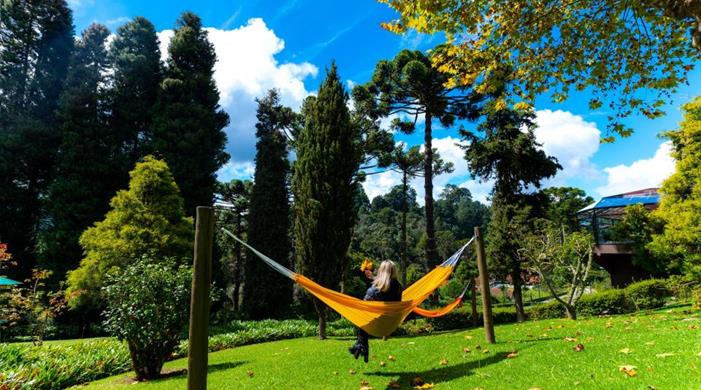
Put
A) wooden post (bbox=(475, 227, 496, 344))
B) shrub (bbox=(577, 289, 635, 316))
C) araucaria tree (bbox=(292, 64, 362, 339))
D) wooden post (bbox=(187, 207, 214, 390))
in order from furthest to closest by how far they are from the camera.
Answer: shrub (bbox=(577, 289, 635, 316)) < araucaria tree (bbox=(292, 64, 362, 339)) < wooden post (bbox=(475, 227, 496, 344)) < wooden post (bbox=(187, 207, 214, 390))

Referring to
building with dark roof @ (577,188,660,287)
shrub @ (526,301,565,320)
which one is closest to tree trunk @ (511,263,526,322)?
shrub @ (526,301,565,320)

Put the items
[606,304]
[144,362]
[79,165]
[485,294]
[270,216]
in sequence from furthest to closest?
[270,216] < [79,165] < [606,304] < [144,362] < [485,294]

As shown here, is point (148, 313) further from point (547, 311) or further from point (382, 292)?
point (547, 311)

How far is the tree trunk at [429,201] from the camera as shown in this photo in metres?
17.3

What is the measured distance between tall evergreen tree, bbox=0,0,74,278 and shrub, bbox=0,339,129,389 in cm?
1565

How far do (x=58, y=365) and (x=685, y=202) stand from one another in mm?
17556

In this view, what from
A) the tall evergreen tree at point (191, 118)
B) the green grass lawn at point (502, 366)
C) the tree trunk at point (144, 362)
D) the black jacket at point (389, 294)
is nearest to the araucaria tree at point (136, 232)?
the tree trunk at point (144, 362)

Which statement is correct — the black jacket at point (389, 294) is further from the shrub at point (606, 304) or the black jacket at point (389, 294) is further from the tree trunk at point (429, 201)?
the shrub at point (606, 304)

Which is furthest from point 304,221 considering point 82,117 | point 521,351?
point 82,117

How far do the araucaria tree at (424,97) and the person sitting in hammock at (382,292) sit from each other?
1243 cm

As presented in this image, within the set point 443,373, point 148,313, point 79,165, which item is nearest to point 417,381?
point 443,373

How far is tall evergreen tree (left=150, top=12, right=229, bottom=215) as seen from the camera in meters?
20.6

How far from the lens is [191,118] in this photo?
2152 cm

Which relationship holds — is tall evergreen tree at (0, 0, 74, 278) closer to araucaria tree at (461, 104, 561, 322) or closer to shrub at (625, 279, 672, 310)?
araucaria tree at (461, 104, 561, 322)
